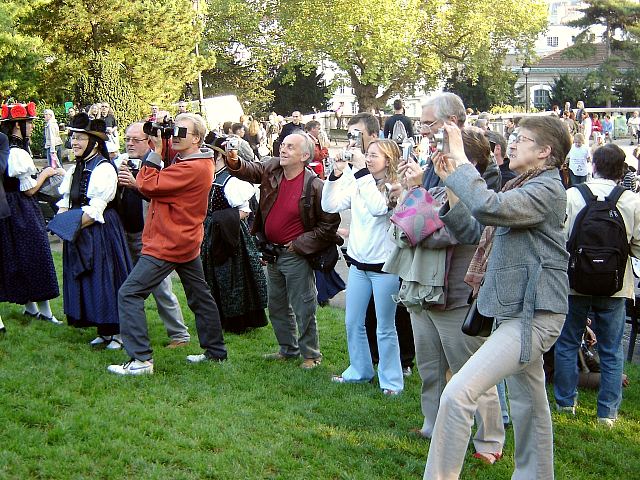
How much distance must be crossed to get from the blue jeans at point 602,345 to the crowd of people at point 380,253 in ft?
0.04

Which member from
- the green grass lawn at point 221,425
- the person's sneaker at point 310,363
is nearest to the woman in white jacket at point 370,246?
the green grass lawn at point 221,425

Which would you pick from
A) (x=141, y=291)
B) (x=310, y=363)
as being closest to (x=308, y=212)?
(x=310, y=363)

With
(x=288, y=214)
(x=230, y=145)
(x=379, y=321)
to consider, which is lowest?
(x=379, y=321)

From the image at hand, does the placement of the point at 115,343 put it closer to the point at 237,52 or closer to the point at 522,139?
the point at 522,139

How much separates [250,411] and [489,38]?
54616 millimetres

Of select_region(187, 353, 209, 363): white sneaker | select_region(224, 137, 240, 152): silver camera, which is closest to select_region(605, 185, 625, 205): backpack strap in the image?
select_region(224, 137, 240, 152): silver camera

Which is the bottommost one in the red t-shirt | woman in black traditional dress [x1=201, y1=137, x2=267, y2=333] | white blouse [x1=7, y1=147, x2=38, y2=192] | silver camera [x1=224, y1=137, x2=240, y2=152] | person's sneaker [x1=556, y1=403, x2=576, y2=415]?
person's sneaker [x1=556, y1=403, x2=576, y2=415]

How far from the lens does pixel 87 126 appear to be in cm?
691

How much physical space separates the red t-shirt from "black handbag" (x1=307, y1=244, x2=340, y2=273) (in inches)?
8.7

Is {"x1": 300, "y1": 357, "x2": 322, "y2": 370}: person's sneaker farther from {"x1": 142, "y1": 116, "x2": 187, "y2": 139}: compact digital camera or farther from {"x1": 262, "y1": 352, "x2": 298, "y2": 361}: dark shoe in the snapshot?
{"x1": 142, "y1": 116, "x2": 187, "y2": 139}: compact digital camera

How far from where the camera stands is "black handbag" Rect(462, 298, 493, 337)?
449 centimetres

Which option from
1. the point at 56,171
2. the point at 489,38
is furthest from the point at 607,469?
the point at 489,38

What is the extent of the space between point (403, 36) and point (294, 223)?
147 feet

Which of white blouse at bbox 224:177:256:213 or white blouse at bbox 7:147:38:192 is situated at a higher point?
white blouse at bbox 7:147:38:192
